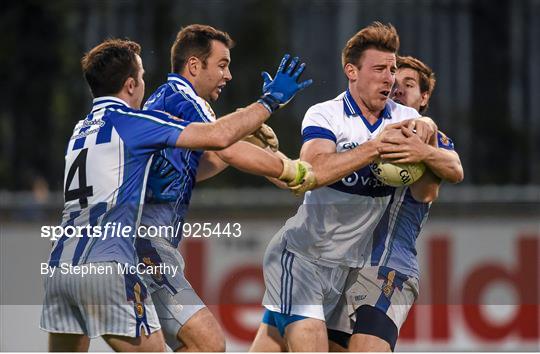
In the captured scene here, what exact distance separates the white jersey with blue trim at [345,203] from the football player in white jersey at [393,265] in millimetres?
91

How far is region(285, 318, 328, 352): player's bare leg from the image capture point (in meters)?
6.36

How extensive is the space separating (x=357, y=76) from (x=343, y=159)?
629mm

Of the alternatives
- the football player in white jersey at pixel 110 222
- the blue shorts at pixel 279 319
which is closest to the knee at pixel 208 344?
the blue shorts at pixel 279 319

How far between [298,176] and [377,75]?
0.82 meters

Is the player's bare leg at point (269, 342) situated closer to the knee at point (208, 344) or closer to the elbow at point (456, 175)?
the knee at point (208, 344)

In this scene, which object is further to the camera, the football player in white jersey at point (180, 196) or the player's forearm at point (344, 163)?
the football player in white jersey at point (180, 196)

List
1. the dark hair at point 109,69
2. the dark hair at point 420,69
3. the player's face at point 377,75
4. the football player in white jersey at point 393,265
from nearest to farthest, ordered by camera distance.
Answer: the dark hair at point 109,69, the football player in white jersey at point 393,265, the player's face at point 377,75, the dark hair at point 420,69

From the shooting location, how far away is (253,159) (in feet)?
19.8

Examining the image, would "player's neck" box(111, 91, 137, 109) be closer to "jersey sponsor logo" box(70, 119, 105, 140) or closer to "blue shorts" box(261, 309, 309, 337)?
"jersey sponsor logo" box(70, 119, 105, 140)

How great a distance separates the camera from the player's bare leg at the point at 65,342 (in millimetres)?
5938

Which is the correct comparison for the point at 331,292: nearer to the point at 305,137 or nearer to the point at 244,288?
the point at 305,137

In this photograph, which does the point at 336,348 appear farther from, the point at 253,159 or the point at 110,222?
the point at 110,222

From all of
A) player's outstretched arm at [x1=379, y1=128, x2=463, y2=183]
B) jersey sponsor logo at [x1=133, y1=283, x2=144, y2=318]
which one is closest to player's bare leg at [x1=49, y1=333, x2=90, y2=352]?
jersey sponsor logo at [x1=133, y1=283, x2=144, y2=318]

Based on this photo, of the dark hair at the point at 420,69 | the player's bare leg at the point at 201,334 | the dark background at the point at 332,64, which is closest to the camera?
the player's bare leg at the point at 201,334
